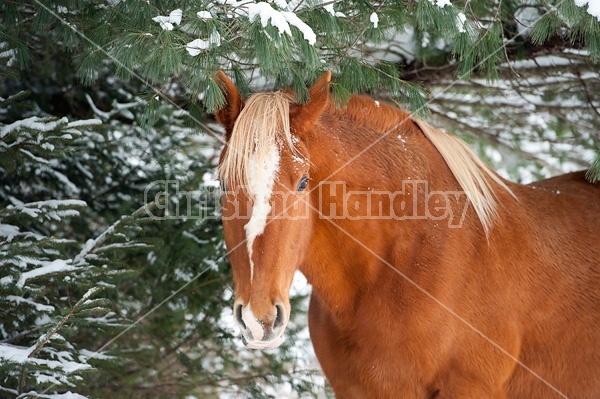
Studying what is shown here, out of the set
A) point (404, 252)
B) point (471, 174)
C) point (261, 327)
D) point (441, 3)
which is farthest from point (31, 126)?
point (471, 174)

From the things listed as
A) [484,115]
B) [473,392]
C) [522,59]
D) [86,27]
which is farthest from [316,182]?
[484,115]

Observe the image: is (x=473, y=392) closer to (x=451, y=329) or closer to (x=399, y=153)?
(x=451, y=329)

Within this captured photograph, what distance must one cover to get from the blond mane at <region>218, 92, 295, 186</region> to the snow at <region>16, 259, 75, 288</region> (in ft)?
4.11

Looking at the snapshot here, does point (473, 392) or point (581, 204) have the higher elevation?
point (581, 204)

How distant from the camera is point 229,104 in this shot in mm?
3314

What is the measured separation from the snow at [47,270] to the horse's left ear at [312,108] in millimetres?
1624

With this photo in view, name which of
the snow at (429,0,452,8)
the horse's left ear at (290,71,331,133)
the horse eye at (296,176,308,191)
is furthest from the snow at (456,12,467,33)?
the horse eye at (296,176,308,191)

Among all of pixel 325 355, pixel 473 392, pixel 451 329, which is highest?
pixel 451 329

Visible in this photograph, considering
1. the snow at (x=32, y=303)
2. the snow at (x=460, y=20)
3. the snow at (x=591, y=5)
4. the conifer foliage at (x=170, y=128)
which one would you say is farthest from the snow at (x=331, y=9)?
the snow at (x=32, y=303)

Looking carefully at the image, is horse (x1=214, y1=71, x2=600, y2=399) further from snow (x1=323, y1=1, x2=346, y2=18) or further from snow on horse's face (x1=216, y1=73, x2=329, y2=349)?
snow (x1=323, y1=1, x2=346, y2=18)

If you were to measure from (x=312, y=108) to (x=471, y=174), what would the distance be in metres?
1.10

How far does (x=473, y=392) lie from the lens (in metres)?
3.24

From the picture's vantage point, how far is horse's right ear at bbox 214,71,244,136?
10.6 ft

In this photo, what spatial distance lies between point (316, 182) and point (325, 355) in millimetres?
1054
